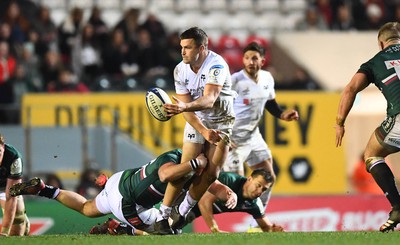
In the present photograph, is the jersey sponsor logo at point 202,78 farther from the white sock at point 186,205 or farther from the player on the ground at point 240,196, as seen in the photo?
the player on the ground at point 240,196

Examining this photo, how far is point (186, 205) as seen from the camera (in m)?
11.8

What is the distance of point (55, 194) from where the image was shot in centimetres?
1192

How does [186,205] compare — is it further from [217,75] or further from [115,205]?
[217,75]

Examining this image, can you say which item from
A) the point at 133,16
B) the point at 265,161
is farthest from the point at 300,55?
the point at 265,161

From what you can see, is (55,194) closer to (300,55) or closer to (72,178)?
(72,178)

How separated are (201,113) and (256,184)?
4.34 feet

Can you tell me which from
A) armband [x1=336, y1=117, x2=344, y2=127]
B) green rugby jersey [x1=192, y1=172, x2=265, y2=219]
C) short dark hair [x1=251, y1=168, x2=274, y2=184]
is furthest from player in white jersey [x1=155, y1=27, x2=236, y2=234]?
armband [x1=336, y1=117, x2=344, y2=127]

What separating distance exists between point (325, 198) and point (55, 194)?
19.2ft

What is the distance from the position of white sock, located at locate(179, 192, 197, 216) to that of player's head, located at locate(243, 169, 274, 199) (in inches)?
36.4

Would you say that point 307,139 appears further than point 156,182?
Yes

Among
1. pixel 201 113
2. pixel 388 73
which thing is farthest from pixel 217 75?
pixel 388 73

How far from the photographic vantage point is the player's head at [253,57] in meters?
13.2

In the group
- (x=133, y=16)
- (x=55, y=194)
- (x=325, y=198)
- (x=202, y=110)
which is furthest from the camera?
(x=133, y=16)

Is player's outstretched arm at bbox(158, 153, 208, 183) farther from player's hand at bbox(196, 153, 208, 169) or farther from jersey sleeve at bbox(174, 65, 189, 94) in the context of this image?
jersey sleeve at bbox(174, 65, 189, 94)
